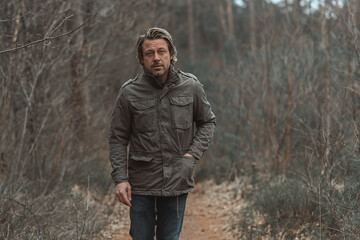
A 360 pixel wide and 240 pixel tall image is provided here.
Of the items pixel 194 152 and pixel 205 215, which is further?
pixel 205 215

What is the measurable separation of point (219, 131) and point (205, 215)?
8.93 ft

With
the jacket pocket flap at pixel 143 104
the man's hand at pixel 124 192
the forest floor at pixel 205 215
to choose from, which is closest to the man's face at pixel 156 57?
the jacket pocket flap at pixel 143 104

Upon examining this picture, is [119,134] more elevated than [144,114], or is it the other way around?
[144,114]

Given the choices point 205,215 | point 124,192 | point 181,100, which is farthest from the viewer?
point 205,215

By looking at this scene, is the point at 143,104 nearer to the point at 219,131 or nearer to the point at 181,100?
the point at 181,100

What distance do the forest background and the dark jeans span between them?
49.9 inches

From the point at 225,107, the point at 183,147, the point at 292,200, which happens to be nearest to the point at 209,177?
the point at 225,107

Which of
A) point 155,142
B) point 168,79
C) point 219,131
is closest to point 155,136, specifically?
point 155,142

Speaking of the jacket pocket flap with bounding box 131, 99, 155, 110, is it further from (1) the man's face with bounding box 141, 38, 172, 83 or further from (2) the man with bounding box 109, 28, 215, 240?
(1) the man's face with bounding box 141, 38, 172, 83

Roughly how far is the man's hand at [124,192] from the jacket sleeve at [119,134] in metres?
0.05

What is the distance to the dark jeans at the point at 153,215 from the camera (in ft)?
8.63

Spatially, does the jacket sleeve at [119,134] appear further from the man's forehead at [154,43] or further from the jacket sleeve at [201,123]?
the jacket sleeve at [201,123]

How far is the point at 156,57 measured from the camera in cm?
259

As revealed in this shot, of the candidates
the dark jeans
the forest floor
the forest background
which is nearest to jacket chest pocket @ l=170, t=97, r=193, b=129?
the dark jeans
